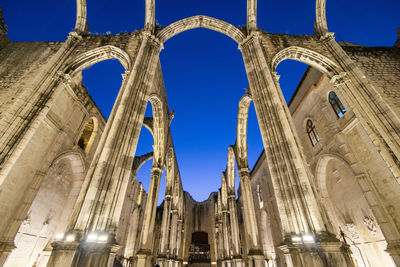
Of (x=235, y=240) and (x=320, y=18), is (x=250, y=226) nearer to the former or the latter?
(x=235, y=240)

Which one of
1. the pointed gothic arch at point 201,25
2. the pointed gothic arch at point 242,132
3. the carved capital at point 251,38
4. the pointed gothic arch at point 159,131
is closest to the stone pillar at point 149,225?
the pointed gothic arch at point 159,131

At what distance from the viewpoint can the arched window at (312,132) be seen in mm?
11789

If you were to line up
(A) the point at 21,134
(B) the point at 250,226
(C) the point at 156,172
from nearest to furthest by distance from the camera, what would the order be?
1. (A) the point at 21,134
2. (B) the point at 250,226
3. (C) the point at 156,172

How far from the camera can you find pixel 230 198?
16.1 metres

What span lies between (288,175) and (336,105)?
24.3 ft

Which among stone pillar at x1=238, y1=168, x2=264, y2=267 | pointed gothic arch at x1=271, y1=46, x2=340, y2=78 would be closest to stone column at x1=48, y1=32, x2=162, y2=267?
pointed gothic arch at x1=271, y1=46, x2=340, y2=78

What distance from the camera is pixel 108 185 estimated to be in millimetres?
5387

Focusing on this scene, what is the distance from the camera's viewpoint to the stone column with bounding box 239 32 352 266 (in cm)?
431

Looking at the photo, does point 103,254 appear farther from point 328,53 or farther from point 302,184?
point 328,53

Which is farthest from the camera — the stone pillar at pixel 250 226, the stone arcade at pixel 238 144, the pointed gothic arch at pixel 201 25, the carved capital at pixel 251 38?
the pointed gothic arch at pixel 201 25

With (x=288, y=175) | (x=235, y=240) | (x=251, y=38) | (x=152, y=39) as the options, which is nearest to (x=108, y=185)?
(x=288, y=175)

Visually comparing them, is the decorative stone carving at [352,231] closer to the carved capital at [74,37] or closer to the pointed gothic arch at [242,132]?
the pointed gothic arch at [242,132]

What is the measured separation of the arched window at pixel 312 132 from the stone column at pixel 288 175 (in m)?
6.35

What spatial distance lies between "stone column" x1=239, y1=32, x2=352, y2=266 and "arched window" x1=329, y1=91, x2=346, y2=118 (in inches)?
198
